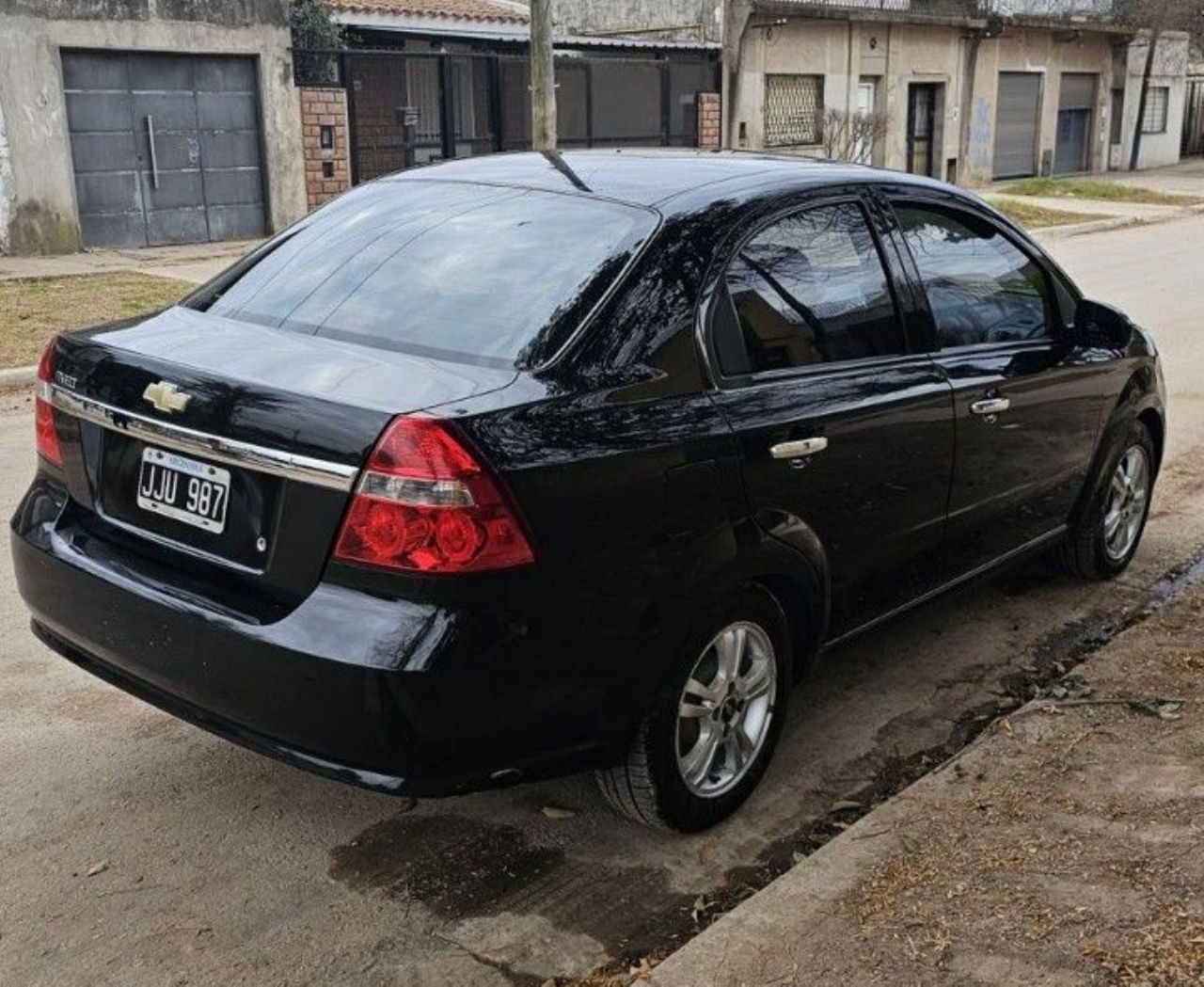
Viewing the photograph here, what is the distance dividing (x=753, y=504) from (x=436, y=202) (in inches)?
51.8

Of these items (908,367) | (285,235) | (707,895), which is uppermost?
(285,235)

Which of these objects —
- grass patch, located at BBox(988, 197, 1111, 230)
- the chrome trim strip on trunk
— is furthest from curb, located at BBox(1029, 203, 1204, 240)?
the chrome trim strip on trunk

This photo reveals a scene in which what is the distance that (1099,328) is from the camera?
16.6 feet

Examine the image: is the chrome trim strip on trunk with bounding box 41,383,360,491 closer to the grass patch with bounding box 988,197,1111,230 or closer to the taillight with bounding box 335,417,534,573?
the taillight with bounding box 335,417,534,573

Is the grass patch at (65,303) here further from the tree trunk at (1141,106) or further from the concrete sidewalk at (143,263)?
the tree trunk at (1141,106)

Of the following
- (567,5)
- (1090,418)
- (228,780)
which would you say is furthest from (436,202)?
(567,5)

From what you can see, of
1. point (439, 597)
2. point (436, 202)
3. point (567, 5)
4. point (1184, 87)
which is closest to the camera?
point (439, 597)

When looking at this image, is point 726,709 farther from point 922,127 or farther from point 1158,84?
point 1158,84

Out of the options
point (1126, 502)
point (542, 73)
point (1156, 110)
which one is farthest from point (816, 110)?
point (1126, 502)

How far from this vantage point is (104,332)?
11.8ft

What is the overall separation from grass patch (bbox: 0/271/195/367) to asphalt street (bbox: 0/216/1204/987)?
20.8 feet

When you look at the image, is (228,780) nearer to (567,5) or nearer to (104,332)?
(104,332)

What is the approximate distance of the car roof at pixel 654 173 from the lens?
12.1ft

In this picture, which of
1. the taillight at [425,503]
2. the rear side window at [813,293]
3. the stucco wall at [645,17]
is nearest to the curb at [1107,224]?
the stucco wall at [645,17]
